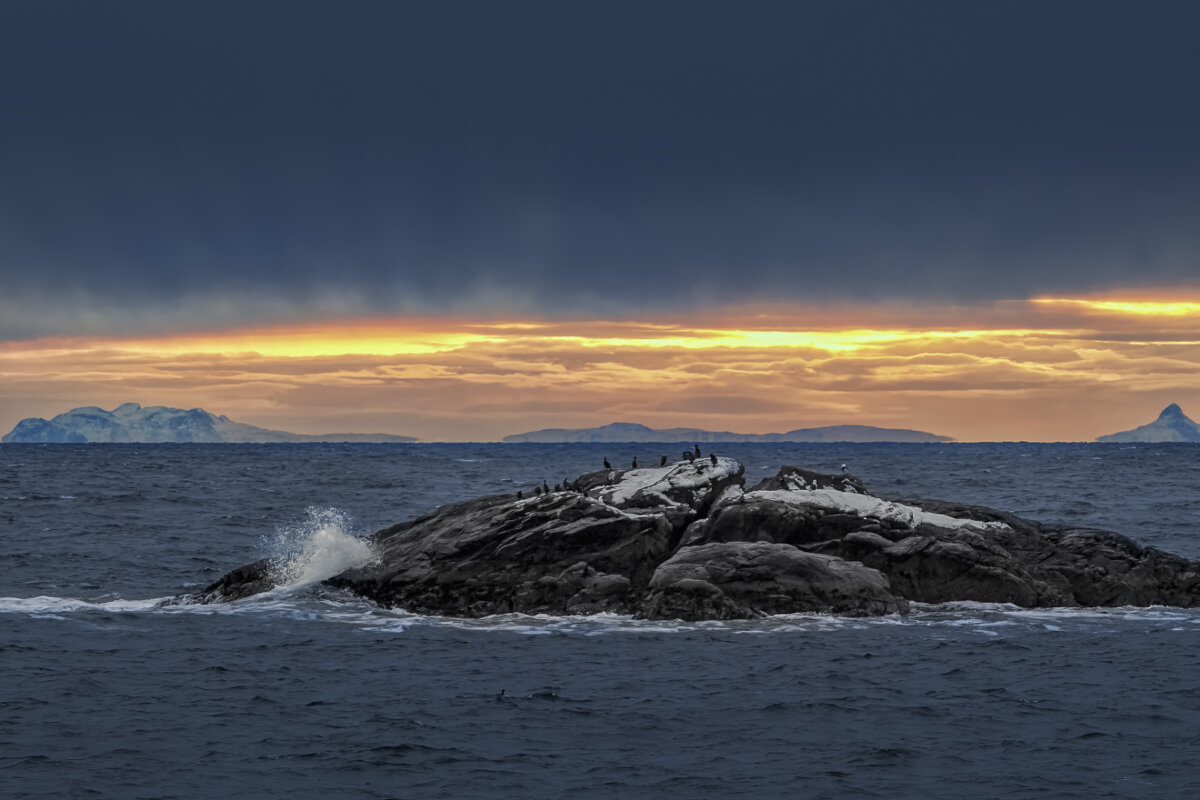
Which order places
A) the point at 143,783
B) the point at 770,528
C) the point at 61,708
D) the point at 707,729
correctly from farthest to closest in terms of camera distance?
the point at 770,528 → the point at 61,708 → the point at 707,729 → the point at 143,783

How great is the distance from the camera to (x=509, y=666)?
90.4 feet

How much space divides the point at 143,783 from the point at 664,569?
1771cm

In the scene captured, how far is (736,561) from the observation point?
3378 cm

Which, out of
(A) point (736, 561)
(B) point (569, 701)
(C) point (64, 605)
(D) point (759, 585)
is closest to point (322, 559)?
(C) point (64, 605)

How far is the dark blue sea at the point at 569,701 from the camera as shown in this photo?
1947 centimetres

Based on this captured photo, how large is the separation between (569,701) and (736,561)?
417 inches

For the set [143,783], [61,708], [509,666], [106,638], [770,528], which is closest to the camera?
[143,783]

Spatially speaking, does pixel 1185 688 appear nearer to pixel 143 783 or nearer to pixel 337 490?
pixel 143 783

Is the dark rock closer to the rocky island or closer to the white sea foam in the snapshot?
the rocky island

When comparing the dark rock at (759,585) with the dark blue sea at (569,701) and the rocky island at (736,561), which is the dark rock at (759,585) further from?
the dark blue sea at (569,701)

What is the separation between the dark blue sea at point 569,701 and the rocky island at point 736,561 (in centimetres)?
111

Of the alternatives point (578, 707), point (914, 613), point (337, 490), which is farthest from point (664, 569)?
point (337, 490)

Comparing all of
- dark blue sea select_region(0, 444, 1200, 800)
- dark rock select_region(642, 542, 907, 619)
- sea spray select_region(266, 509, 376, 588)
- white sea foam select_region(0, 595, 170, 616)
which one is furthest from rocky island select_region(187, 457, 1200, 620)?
white sea foam select_region(0, 595, 170, 616)

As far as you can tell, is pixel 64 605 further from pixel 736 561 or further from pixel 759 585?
pixel 759 585
